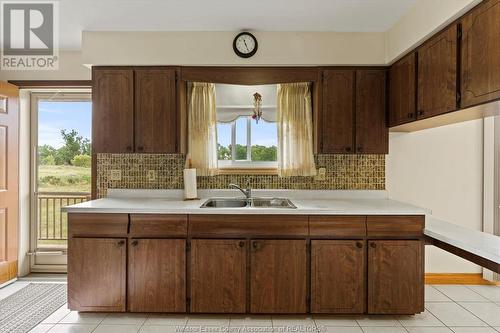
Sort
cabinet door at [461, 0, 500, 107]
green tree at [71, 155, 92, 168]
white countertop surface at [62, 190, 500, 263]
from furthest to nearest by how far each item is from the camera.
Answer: green tree at [71, 155, 92, 168] < white countertop surface at [62, 190, 500, 263] < cabinet door at [461, 0, 500, 107]

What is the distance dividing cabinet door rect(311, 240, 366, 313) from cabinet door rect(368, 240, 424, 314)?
88mm

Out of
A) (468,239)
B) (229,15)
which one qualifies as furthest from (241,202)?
(468,239)

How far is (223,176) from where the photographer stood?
10.7 feet

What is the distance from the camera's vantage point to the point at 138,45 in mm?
3000

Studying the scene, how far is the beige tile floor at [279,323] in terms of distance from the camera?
7.91ft

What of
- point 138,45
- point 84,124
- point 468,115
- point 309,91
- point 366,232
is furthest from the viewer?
point 84,124

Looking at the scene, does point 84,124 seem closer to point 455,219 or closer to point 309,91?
point 309,91

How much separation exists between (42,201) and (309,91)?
11.2 ft

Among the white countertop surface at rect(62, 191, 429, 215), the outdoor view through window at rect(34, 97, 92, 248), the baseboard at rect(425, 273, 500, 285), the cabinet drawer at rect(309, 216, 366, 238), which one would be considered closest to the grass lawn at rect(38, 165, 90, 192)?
the outdoor view through window at rect(34, 97, 92, 248)

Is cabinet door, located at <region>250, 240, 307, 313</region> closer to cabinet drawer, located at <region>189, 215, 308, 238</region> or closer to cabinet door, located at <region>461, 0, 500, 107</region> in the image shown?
cabinet drawer, located at <region>189, 215, 308, 238</region>

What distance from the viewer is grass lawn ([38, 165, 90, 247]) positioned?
12.4ft

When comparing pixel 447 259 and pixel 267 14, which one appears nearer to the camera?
pixel 267 14

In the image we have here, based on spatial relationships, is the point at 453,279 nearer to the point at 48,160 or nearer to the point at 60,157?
the point at 60,157

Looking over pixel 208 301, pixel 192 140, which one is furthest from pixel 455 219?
pixel 192 140
